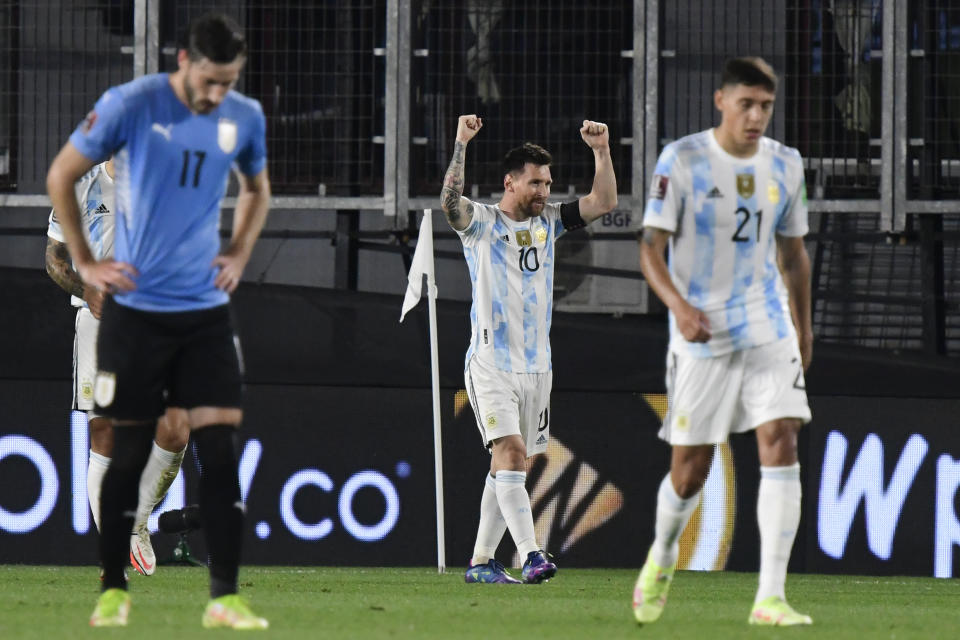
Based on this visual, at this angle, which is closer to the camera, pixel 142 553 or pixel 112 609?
pixel 112 609

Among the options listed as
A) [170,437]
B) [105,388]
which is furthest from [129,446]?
[170,437]

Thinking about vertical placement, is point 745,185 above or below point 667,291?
above

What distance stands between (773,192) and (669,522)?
3.98 ft

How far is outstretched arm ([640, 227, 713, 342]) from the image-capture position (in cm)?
590

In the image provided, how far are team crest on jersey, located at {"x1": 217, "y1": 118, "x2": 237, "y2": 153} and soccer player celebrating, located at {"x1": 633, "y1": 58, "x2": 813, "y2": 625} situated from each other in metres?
1.45

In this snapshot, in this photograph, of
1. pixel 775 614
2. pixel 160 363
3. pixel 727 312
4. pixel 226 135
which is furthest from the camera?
pixel 727 312

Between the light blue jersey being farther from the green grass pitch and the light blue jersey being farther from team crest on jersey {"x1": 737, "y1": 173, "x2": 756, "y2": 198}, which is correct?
team crest on jersey {"x1": 737, "y1": 173, "x2": 756, "y2": 198}

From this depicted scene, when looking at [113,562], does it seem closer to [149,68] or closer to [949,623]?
[949,623]

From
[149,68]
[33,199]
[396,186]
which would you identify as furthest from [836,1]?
[33,199]

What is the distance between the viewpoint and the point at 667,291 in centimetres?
596

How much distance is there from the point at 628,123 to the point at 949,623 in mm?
5290

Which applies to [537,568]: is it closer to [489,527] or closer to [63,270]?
[489,527]

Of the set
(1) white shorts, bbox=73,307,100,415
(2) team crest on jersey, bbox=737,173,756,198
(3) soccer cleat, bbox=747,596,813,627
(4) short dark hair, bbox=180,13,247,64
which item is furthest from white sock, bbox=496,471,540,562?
(4) short dark hair, bbox=180,13,247,64

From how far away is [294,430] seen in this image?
36.9 feet
